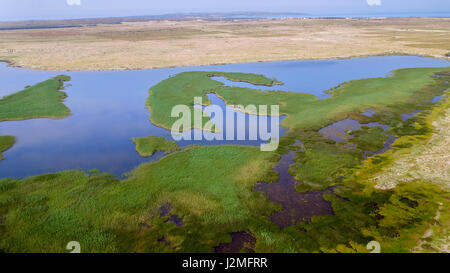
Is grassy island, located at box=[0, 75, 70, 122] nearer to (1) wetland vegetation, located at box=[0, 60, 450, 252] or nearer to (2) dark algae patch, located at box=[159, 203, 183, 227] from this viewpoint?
(1) wetland vegetation, located at box=[0, 60, 450, 252]

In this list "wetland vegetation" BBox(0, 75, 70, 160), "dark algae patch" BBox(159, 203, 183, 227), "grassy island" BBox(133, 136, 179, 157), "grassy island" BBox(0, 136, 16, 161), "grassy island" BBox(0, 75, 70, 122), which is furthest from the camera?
"grassy island" BBox(0, 75, 70, 122)

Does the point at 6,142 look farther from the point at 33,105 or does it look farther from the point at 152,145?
the point at 152,145

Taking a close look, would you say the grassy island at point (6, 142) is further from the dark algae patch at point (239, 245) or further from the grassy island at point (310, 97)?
the dark algae patch at point (239, 245)

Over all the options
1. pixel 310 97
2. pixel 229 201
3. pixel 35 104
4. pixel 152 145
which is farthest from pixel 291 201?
pixel 35 104

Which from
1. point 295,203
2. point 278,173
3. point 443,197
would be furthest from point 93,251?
point 443,197

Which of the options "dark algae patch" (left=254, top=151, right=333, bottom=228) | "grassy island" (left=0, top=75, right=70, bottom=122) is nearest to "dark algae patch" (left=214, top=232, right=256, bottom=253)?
"dark algae patch" (left=254, top=151, right=333, bottom=228)

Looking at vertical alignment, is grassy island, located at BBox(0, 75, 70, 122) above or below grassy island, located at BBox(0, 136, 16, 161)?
above

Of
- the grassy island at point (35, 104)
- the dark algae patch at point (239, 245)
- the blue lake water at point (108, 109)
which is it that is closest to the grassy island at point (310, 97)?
the blue lake water at point (108, 109)

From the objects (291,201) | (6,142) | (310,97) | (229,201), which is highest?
(310,97)
